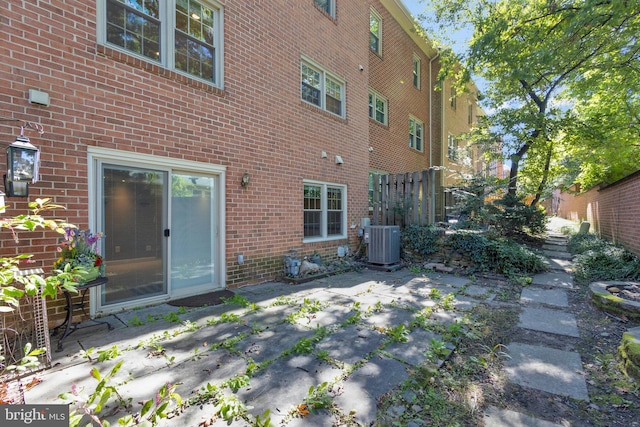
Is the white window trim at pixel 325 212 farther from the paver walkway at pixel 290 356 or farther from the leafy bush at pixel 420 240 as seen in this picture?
the paver walkway at pixel 290 356

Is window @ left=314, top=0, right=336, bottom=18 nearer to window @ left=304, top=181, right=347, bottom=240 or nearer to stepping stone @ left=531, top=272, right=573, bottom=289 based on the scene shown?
window @ left=304, top=181, right=347, bottom=240

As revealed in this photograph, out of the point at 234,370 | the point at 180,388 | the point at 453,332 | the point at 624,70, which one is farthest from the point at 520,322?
the point at 624,70

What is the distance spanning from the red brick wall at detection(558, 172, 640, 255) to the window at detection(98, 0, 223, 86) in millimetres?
9651

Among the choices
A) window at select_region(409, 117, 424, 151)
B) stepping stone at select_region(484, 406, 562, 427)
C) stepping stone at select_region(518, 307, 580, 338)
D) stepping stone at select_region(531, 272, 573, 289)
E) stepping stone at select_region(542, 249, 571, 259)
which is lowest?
stepping stone at select_region(518, 307, 580, 338)

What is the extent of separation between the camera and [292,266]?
6.41 metres

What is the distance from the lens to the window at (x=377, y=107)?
10.9m

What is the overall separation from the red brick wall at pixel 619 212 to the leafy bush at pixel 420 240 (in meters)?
4.18

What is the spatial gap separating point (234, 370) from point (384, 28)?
41.5 feet

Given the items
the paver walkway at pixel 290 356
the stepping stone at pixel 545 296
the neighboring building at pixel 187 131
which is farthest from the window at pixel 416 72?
the paver walkway at pixel 290 356

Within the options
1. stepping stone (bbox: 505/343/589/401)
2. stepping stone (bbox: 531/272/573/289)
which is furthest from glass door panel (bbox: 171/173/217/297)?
stepping stone (bbox: 531/272/573/289)

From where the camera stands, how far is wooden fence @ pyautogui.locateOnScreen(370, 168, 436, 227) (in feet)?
28.4

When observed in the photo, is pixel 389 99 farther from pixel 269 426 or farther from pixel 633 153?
pixel 269 426

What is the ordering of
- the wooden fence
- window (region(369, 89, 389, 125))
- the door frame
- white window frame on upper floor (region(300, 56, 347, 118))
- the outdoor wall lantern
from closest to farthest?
the outdoor wall lantern → the door frame → white window frame on upper floor (region(300, 56, 347, 118)) → the wooden fence → window (region(369, 89, 389, 125))

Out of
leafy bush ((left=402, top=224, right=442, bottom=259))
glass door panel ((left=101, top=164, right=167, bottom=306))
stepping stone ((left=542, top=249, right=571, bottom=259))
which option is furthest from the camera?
stepping stone ((left=542, top=249, right=571, bottom=259))
